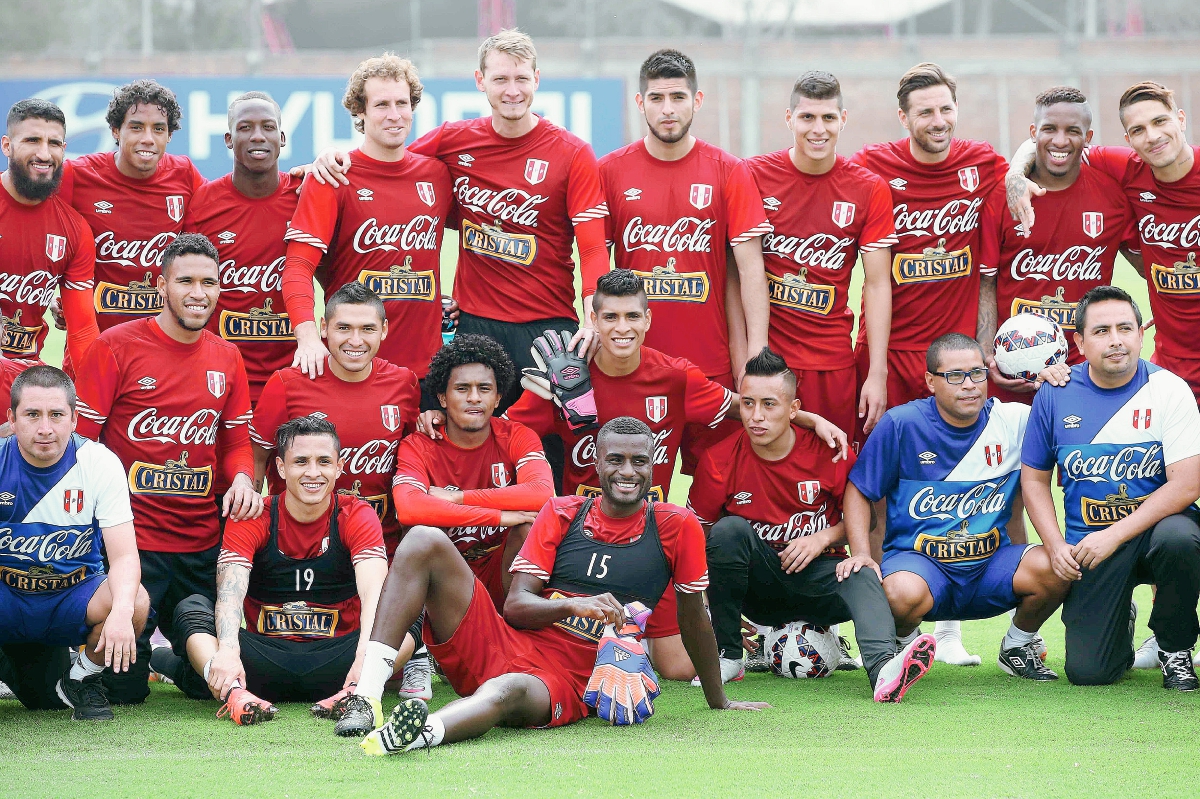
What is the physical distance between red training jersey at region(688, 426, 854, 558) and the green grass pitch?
80 cm

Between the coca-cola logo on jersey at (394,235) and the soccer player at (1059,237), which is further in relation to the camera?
the soccer player at (1059,237)

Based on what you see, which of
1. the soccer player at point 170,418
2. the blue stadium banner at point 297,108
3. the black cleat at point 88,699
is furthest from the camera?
the blue stadium banner at point 297,108

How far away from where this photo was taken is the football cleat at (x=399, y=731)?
12.9 ft

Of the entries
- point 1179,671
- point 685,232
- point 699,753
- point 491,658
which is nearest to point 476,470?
point 491,658

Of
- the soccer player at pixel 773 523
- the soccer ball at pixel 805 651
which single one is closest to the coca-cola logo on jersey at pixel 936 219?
the soccer player at pixel 773 523

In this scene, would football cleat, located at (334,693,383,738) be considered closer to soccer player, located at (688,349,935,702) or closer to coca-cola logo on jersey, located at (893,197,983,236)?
soccer player, located at (688,349,935,702)

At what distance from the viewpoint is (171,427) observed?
5.44 m

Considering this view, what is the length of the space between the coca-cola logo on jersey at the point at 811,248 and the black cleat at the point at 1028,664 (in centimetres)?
193

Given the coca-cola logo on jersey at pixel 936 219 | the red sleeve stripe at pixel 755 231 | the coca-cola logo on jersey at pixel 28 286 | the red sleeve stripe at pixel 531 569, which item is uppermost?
the coca-cola logo on jersey at pixel 936 219

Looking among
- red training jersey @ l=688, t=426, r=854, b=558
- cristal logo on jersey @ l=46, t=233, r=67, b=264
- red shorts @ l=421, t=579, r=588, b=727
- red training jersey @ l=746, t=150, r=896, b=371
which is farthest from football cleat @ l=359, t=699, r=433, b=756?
cristal logo on jersey @ l=46, t=233, r=67, b=264

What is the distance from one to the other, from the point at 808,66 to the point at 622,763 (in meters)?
21.1

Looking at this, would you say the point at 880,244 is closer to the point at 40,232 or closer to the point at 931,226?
the point at 931,226

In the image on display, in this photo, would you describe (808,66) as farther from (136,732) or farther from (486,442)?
(136,732)

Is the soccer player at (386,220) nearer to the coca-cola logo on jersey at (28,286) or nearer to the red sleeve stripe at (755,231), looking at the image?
the coca-cola logo on jersey at (28,286)
